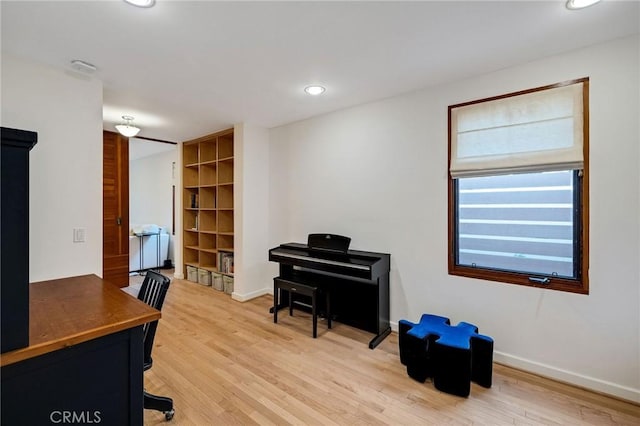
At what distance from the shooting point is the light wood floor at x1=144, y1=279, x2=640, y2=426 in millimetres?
1843

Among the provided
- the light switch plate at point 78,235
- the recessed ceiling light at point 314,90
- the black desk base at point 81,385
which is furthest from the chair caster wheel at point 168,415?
the recessed ceiling light at point 314,90

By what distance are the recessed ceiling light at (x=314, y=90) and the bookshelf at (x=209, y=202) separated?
1877 mm

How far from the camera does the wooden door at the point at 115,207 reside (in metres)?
4.21

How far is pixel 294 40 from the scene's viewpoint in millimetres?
2002

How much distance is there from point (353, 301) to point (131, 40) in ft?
9.54

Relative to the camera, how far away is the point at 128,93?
9.55 feet

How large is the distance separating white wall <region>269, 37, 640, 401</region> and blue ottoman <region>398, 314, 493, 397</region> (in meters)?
0.43

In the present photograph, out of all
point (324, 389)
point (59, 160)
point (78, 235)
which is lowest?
point (324, 389)

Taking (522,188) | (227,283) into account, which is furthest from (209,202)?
(522,188)

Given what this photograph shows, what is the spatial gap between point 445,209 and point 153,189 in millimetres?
6681

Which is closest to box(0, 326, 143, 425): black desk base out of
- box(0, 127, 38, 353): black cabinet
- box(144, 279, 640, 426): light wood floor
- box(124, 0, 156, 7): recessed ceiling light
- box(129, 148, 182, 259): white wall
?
box(0, 127, 38, 353): black cabinet

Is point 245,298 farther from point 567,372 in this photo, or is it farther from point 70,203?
point 567,372

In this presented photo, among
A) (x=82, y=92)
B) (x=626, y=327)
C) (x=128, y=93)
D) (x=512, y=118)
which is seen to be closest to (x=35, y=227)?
(x=82, y=92)
